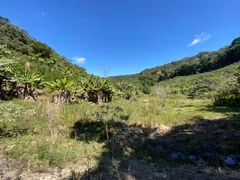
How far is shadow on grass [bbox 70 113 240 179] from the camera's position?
3.08 m

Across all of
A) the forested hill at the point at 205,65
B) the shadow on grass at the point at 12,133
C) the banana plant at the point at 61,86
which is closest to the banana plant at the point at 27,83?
the banana plant at the point at 61,86

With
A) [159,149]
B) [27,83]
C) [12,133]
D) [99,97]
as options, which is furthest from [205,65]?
[12,133]

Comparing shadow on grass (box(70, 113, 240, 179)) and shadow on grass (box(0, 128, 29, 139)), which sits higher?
shadow on grass (box(0, 128, 29, 139))

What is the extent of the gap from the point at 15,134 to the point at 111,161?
312 cm

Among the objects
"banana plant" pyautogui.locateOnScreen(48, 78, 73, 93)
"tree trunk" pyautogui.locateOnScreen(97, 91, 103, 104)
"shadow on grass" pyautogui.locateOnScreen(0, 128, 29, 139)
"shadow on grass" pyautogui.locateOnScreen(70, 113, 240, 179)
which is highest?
"banana plant" pyautogui.locateOnScreen(48, 78, 73, 93)

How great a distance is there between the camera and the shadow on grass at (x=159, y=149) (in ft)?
10.1

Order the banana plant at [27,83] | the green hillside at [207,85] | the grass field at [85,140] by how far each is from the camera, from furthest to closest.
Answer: the green hillside at [207,85] → the banana plant at [27,83] → the grass field at [85,140]

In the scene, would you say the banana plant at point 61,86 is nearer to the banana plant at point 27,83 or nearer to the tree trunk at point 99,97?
the banana plant at point 27,83

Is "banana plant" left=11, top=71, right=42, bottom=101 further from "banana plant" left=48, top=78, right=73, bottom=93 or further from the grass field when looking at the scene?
the grass field

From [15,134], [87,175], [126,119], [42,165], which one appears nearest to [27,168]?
[42,165]

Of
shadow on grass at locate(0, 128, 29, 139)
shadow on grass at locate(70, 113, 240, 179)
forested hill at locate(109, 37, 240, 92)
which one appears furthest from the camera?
forested hill at locate(109, 37, 240, 92)

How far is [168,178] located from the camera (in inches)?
113

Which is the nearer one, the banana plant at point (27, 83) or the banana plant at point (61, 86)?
the banana plant at point (27, 83)

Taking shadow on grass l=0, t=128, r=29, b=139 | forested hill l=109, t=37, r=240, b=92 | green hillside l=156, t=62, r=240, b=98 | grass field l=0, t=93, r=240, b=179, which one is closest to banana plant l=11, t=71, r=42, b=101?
grass field l=0, t=93, r=240, b=179
